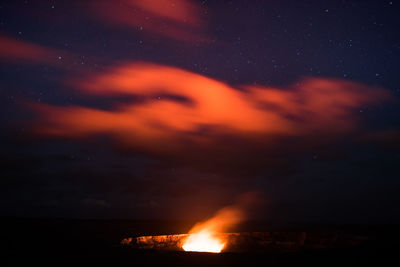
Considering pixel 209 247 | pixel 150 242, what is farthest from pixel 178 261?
pixel 209 247

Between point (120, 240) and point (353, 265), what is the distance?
9.17 metres

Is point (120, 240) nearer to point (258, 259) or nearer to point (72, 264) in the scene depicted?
point (72, 264)

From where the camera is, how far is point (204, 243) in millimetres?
17438

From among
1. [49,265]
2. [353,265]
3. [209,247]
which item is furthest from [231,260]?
A: [209,247]

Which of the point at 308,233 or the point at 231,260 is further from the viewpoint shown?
the point at 308,233

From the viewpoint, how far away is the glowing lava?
56.2 feet

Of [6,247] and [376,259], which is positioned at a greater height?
[6,247]

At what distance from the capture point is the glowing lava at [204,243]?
17141mm

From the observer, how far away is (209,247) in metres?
17.3

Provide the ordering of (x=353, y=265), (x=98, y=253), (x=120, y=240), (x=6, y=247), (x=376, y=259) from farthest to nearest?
(x=120, y=240), (x=6, y=247), (x=98, y=253), (x=376, y=259), (x=353, y=265)

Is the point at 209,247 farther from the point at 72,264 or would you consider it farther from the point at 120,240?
the point at 72,264

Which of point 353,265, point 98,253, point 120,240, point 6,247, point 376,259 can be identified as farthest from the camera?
point 120,240

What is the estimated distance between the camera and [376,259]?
8531 millimetres

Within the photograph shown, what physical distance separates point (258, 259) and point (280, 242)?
973 centimetres
